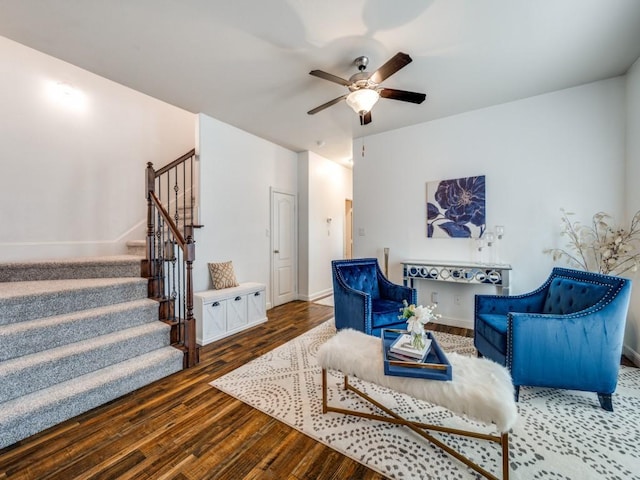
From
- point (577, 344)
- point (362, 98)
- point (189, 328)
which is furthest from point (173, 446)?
point (362, 98)

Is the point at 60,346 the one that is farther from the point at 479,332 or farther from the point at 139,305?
the point at 479,332

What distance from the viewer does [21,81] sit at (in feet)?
10.5

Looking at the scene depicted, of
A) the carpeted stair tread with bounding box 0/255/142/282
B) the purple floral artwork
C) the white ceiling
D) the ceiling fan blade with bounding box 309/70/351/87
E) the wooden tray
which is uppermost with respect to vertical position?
the white ceiling

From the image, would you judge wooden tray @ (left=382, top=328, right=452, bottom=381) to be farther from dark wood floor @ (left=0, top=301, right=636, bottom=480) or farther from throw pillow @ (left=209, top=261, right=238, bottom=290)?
throw pillow @ (left=209, top=261, right=238, bottom=290)

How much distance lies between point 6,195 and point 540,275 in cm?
633

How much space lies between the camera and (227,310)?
3523mm

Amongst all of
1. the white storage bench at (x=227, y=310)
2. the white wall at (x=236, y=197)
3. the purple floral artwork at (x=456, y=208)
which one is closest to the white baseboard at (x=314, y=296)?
the white wall at (x=236, y=197)

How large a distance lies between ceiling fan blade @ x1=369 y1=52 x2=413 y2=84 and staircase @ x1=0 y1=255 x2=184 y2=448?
3.06m

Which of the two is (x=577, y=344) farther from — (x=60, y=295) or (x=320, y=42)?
(x=60, y=295)

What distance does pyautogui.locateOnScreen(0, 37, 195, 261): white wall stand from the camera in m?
3.16

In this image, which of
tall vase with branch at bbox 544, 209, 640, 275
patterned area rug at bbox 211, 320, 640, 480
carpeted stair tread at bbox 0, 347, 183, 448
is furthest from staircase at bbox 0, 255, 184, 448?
tall vase with branch at bbox 544, 209, 640, 275

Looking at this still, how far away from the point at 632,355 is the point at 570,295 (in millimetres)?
1348

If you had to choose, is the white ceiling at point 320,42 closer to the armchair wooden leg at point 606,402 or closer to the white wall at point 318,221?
the white wall at point 318,221

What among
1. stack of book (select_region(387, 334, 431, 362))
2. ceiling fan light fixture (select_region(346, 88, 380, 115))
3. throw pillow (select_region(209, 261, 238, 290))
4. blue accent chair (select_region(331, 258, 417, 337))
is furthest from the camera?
Answer: throw pillow (select_region(209, 261, 238, 290))
